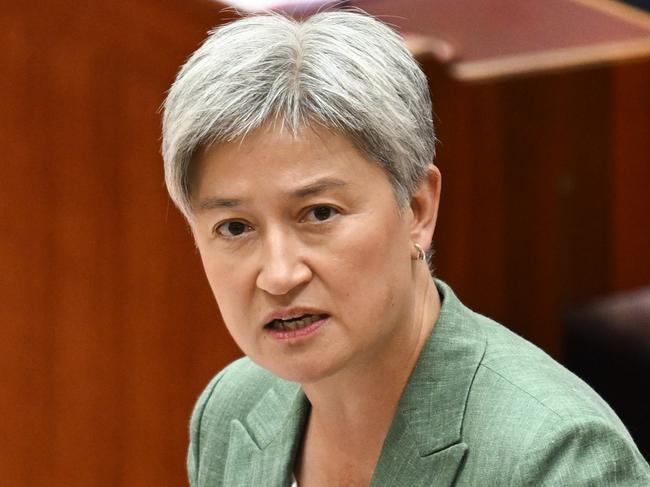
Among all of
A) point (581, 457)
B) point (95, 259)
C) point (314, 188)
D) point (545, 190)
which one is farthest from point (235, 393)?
point (545, 190)

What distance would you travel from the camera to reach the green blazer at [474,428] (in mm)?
1449

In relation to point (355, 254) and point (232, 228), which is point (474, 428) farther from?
point (232, 228)

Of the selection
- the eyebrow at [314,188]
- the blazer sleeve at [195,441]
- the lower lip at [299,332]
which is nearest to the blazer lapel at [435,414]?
the lower lip at [299,332]

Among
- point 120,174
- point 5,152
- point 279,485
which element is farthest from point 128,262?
point 279,485

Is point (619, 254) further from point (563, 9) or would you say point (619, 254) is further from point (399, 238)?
point (399, 238)

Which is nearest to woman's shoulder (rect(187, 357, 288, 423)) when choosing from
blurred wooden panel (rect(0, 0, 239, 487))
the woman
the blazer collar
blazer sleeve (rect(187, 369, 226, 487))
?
blazer sleeve (rect(187, 369, 226, 487))

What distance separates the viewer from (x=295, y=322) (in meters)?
1.56

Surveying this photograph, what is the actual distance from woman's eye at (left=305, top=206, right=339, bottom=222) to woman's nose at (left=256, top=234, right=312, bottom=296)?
1.5 inches

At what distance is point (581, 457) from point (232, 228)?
21.7 inches

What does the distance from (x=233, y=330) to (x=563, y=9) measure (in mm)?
838

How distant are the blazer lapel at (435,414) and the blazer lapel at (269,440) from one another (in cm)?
25

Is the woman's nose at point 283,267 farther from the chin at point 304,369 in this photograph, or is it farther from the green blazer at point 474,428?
the green blazer at point 474,428

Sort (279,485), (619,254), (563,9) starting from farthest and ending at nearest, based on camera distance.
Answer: (619,254), (563,9), (279,485)

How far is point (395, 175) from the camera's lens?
61.8 inches
